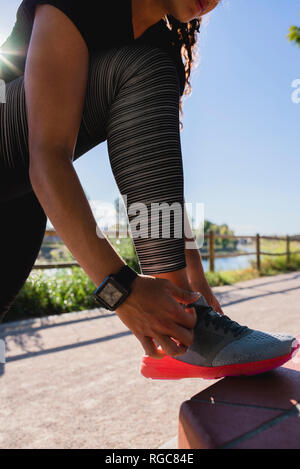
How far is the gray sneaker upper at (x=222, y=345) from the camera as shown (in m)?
0.87

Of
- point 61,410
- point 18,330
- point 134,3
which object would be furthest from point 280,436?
point 18,330

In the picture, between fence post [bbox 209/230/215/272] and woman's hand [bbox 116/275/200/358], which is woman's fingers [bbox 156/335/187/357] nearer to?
woman's hand [bbox 116/275/200/358]

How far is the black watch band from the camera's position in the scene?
64 centimetres

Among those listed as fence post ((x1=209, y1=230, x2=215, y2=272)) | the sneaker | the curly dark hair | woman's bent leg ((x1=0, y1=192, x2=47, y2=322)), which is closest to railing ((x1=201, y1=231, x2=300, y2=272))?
fence post ((x1=209, y1=230, x2=215, y2=272))

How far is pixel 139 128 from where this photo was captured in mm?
774

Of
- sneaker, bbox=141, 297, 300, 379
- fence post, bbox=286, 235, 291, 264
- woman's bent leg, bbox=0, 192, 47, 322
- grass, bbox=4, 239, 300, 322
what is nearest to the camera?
sneaker, bbox=141, 297, 300, 379

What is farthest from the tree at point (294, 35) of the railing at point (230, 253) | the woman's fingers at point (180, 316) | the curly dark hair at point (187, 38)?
the woman's fingers at point (180, 316)

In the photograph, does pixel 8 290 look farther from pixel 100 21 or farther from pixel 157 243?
pixel 100 21

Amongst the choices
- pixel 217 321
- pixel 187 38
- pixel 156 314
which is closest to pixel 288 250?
pixel 187 38

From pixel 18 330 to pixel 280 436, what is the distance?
11.2 ft

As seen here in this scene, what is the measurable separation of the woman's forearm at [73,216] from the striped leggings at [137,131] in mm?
138

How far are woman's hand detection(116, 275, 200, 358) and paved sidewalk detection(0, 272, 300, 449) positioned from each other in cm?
94

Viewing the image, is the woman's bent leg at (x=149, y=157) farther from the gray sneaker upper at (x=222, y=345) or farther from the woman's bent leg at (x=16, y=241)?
the woman's bent leg at (x=16, y=241)

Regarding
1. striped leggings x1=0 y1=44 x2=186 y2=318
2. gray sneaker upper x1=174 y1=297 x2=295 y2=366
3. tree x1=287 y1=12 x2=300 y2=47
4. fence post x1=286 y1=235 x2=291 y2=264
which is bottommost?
fence post x1=286 y1=235 x2=291 y2=264
